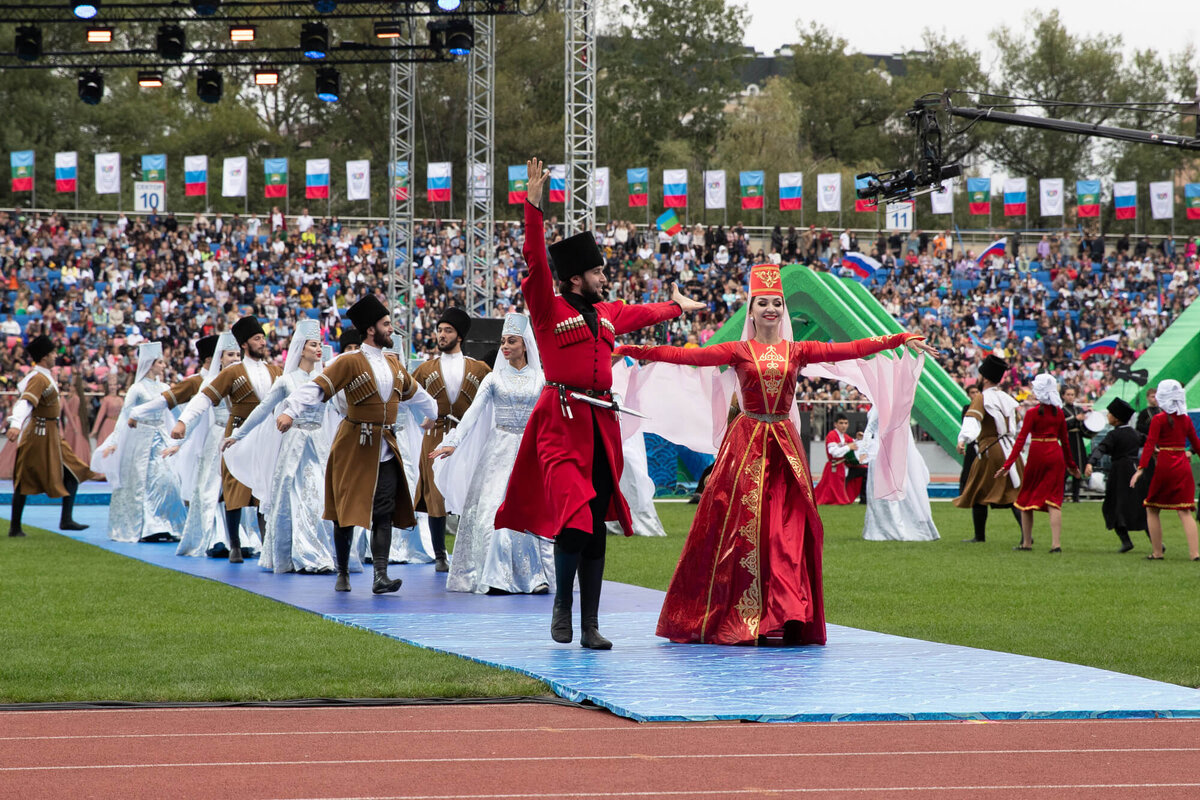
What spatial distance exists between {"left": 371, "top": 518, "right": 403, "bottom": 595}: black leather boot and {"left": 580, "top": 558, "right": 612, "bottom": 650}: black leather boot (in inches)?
122

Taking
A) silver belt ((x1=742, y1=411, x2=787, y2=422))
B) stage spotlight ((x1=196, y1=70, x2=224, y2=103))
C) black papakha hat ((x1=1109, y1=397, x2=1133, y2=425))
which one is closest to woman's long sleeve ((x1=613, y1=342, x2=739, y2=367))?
silver belt ((x1=742, y1=411, x2=787, y2=422))

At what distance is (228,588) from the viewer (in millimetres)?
10789

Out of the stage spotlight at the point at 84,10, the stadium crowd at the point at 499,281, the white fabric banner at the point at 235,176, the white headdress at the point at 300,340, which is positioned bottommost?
the white headdress at the point at 300,340

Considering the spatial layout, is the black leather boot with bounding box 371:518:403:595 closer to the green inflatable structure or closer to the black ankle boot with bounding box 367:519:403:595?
the black ankle boot with bounding box 367:519:403:595

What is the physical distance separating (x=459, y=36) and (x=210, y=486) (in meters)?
11.2

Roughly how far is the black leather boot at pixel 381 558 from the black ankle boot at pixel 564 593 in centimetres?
294

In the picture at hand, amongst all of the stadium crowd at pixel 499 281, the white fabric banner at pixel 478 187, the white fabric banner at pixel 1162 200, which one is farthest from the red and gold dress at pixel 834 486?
the white fabric banner at pixel 1162 200

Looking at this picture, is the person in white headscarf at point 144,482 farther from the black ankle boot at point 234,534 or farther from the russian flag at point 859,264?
the russian flag at point 859,264

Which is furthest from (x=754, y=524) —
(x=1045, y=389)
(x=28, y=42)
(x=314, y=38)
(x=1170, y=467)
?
(x=28, y=42)

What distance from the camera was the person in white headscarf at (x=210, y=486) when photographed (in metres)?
13.6

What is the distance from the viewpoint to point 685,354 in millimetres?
7875

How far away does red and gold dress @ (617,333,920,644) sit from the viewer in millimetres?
7664

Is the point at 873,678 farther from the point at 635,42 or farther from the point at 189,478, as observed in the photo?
the point at 635,42

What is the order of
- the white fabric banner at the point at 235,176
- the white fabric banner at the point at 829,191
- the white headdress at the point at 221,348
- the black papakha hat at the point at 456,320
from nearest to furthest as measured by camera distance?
1. the black papakha hat at the point at 456,320
2. the white headdress at the point at 221,348
3. the white fabric banner at the point at 235,176
4. the white fabric banner at the point at 829,191
